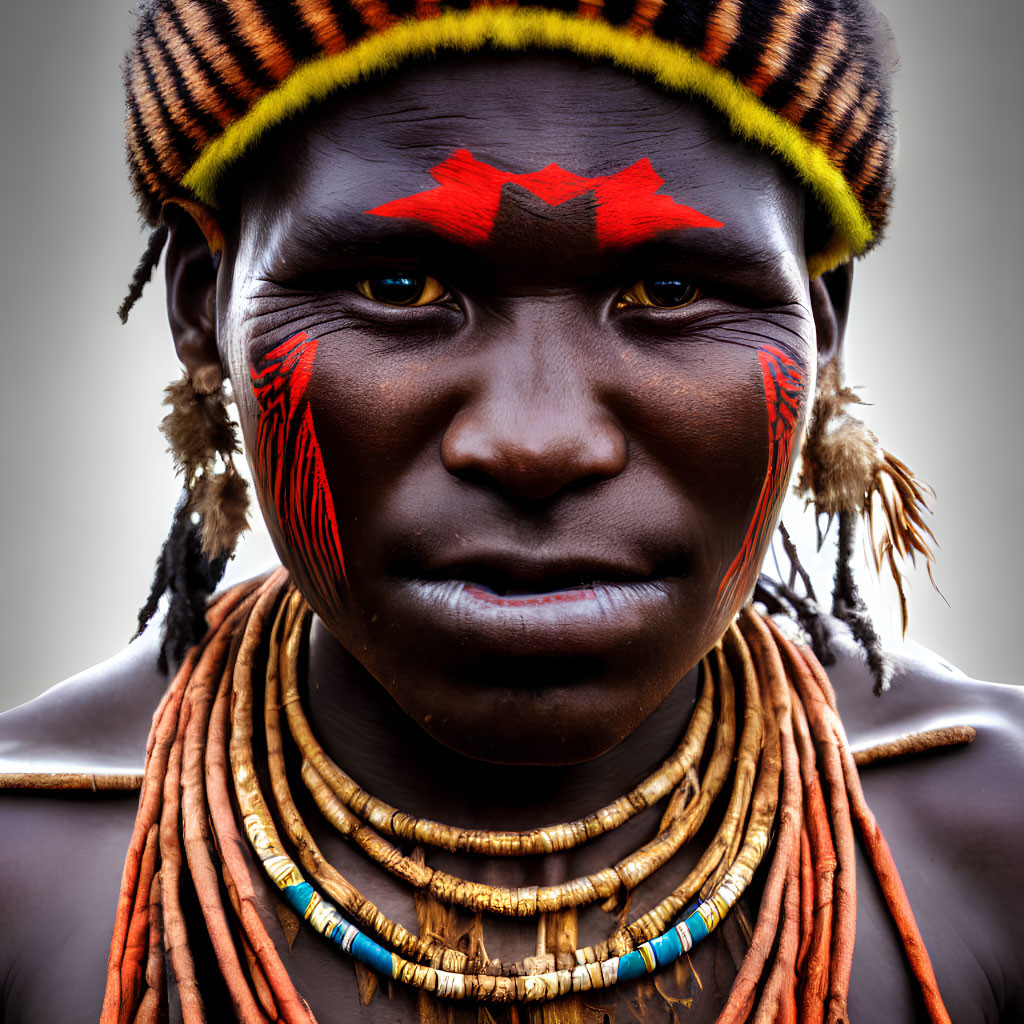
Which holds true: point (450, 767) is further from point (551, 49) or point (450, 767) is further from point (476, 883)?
point (551, 49)

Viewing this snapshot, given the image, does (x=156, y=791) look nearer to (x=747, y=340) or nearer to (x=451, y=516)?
(x=451, y=516)

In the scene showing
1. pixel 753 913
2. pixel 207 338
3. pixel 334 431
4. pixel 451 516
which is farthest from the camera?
pixel 207 338

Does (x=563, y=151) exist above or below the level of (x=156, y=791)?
above

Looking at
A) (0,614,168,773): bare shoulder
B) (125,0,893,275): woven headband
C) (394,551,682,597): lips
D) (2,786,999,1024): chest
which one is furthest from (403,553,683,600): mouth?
(0,614,168,773): bare shoulder

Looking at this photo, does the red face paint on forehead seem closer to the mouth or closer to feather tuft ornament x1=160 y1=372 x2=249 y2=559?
the mouth

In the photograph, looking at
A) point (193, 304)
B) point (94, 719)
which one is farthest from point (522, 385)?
point (94, 719)

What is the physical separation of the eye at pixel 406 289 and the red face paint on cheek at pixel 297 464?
0.44 feet

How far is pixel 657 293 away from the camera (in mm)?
1634

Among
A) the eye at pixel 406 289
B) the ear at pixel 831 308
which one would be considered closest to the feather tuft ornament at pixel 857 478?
the ear at pixel 831 308

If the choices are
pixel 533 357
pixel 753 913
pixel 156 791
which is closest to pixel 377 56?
pixel 533 357

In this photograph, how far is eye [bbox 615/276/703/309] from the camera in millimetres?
1626

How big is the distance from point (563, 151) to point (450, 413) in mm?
432

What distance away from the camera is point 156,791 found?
1.91 m

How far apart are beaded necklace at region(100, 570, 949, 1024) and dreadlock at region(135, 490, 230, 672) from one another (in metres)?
0.17
